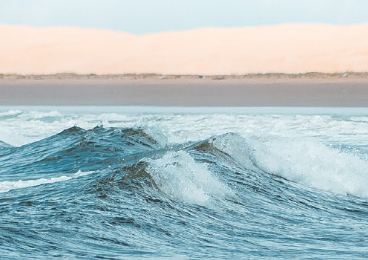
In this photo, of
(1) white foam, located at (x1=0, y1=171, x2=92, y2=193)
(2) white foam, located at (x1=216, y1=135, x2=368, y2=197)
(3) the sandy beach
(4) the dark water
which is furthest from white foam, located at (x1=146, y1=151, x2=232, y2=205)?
(3) the sandy beach

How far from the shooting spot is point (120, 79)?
37.4m

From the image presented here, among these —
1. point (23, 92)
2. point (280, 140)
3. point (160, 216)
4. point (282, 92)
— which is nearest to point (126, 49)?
point (23, 92)

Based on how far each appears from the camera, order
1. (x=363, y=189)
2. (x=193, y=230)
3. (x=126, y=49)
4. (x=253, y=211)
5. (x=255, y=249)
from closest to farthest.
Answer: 1. (x=255, y=249)
2. (x=193, y=230)
3. (x=253, y=211)
4. (x=363, y=189)
5. (x=126, y=49)

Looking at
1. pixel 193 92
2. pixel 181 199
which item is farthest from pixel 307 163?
pixel 193 92

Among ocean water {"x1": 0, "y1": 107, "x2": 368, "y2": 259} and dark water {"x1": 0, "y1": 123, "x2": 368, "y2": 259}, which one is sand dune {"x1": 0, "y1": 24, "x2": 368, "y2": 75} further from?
dark water {"x1": 0, "y1": 123, "x2": 368, "y2": 259}

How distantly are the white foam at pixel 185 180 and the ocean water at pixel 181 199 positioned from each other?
20mm

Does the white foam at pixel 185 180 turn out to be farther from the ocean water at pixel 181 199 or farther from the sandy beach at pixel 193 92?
the sandy beach at pixel 193 92

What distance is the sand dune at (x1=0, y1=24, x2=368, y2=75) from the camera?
55.2 m

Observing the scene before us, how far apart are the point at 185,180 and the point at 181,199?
481 mm

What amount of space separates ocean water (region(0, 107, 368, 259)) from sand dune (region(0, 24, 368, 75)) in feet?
130

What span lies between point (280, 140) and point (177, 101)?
16418mm

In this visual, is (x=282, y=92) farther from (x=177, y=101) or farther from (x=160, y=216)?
(x=160, y=216)

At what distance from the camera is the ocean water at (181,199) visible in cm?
588

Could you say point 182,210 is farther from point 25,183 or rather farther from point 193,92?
point 193,92
